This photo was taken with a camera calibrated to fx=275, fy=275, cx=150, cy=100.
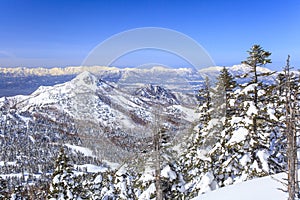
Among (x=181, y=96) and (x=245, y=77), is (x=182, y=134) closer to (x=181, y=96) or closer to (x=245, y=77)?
(x=181, y=96)

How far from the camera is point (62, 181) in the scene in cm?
1908

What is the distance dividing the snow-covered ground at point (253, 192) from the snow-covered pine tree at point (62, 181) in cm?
1065

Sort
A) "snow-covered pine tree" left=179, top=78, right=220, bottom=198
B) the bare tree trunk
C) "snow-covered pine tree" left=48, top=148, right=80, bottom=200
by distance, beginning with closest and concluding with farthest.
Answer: the bare tree trunk < "snow-covered pine tree" left=179, top=78, right=220, bottom=198 < "snow-covered pine tree" left=48, top=148, right=80, bottom=200

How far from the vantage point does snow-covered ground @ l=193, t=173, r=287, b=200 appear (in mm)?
10836

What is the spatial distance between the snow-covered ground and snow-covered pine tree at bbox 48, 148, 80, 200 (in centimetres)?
1065

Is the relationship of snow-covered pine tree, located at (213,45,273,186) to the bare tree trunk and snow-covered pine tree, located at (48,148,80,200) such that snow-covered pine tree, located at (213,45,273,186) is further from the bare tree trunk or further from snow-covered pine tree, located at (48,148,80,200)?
snow-covered pine tree, located at (48,148,80,200)

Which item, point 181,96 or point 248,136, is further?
point 181,96

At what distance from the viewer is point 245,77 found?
519 inches

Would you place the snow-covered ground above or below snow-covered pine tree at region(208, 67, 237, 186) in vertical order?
below

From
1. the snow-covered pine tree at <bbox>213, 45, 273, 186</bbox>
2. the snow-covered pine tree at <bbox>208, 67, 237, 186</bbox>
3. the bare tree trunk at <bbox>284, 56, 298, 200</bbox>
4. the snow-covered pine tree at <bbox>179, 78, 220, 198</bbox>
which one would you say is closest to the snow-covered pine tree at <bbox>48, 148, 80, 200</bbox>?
the snow-covered pine tree at <bbox>179, 78, 220, 198</bbox>

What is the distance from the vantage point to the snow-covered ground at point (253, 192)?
1084 cm

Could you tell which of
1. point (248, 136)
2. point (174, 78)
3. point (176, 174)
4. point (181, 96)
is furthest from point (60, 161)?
point (174, 78)

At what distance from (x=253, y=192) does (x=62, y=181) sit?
13108 mm

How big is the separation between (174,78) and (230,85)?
14.0 meters
